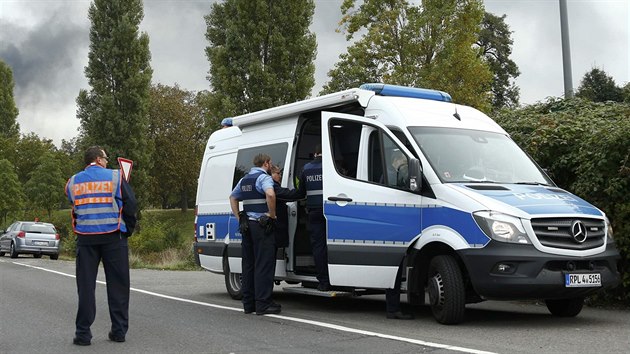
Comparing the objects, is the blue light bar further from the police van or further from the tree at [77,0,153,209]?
the tree at [77,0,153,209]

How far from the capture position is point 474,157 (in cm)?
904

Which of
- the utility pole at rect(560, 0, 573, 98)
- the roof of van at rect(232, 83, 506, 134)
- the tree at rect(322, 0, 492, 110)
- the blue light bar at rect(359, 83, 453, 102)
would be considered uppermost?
the tree at rect(322, 0, 492, 110)

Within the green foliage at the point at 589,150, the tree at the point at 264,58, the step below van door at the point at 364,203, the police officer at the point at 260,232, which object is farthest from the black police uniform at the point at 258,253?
the tree at the point at 264,58

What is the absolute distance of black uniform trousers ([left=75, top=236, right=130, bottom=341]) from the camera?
24.5 feet

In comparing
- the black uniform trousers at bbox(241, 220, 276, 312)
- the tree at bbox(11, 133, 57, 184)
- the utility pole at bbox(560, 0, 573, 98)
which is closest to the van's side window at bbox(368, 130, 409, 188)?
the black uniform trousers at bbox(241, 220, 276, 312)

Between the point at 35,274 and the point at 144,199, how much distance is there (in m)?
30.0

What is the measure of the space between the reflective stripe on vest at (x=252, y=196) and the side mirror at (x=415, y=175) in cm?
204

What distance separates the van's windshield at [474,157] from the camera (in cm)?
876

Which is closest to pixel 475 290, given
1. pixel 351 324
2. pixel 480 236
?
pixel 480 236

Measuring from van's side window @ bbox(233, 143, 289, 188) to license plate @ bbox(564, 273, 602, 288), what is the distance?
4.22m

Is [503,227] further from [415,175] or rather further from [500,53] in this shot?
[500,53]

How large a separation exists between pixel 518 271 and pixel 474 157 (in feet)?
5.43

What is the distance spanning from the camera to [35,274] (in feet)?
60.6

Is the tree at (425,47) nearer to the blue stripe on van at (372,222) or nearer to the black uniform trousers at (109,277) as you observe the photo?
the blue stripe on van at (372,222)
